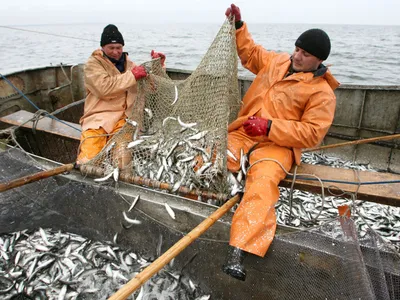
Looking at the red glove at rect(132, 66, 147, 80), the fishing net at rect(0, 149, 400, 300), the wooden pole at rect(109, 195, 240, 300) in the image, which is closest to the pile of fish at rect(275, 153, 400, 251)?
the fishing net at rect(0, 149, 400, 300)

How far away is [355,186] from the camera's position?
139 inches

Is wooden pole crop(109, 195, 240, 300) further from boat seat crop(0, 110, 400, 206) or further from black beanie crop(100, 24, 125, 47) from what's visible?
black beanie crop(100, 24, 125, 47)

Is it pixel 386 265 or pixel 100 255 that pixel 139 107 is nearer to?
pixel 100 255

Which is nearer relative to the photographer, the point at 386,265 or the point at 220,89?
the point at 386,265

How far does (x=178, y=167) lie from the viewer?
13.2 ft

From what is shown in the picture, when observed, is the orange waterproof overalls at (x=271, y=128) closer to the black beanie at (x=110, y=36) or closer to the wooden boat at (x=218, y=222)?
the wooden boat at (x=218, y=222)

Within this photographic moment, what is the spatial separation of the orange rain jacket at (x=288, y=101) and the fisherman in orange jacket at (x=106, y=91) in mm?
1728

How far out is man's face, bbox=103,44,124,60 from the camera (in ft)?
15.8

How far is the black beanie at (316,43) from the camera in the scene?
11.5ft

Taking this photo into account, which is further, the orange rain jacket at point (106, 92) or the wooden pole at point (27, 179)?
the orange rain jacket at point (106, 92)

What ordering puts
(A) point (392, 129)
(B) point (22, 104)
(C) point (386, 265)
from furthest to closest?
1. (B) point (22, 104)
2. (A) point (392, 129)
3. (C) point (386, 265)

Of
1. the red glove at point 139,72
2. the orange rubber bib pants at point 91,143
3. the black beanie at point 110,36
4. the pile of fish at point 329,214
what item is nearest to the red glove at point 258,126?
the pile of fish at point 329,214

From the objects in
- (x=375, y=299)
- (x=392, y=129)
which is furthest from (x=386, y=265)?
(x=392, y=129)

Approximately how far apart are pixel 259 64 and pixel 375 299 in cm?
320
